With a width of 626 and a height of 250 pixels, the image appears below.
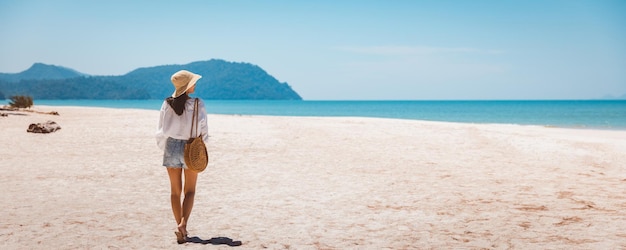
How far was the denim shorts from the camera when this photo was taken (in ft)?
16.4

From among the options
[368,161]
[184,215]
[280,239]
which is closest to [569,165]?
[368,161]

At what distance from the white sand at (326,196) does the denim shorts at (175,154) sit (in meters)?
0.82

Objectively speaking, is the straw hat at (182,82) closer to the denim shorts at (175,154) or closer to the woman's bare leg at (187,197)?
the denim shorts at (175,154)

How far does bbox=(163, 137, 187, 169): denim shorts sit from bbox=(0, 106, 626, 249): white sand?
2.71ft

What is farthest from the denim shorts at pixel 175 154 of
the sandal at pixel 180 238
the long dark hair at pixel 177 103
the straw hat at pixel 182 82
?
the sandal at pixel 180 238

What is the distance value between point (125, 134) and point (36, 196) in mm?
9591

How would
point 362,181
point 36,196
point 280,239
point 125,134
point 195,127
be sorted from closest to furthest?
point 195,127, point 280,239, point 36,196, point 362,181, point 125,134

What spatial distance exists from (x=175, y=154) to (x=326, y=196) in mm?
3274

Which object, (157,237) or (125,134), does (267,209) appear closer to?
(157,237)

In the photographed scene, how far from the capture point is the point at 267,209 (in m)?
6.87

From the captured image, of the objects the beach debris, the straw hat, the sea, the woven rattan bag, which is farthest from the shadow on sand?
the sea

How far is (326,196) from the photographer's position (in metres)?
7.77

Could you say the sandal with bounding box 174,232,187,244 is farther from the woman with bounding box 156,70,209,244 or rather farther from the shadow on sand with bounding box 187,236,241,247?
the shadow on sand with bounding box 187,236,241,247

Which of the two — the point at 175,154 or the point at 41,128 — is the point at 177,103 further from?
the point at 41,128
